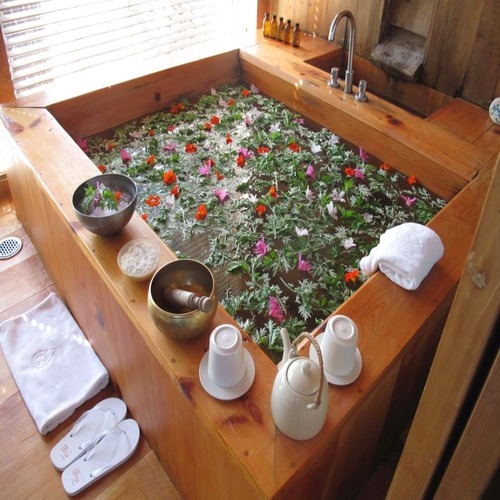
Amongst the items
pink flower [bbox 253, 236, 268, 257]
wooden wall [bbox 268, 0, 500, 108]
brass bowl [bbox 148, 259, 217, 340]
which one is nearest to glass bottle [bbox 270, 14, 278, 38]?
wooden wall [bbox 268, 0, 500, 108]

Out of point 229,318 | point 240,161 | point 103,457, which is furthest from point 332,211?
point 103,457

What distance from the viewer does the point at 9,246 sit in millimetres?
2523

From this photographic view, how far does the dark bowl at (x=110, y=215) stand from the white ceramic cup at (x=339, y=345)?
0.76 m

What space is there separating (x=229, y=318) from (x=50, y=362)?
3.29ft

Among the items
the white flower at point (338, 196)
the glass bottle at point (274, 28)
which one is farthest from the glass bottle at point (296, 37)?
the white flower at point (338, 196)

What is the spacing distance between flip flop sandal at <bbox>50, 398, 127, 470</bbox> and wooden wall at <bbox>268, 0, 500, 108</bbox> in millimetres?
2053

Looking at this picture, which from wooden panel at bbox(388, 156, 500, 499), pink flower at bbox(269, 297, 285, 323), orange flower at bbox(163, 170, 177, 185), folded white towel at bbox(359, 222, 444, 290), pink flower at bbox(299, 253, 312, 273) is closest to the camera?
wooden panel at bbox(388, 156, 500, 499)

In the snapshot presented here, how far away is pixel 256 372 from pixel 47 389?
1.07 metres

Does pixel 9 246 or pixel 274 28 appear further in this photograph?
pixel 274 28

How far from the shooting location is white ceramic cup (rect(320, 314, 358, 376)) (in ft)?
3.89

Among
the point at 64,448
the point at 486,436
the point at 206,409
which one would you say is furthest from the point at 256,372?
the point at 64,448

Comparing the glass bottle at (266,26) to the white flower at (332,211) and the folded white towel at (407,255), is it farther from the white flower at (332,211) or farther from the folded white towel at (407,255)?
the folded white towel at (407,255)

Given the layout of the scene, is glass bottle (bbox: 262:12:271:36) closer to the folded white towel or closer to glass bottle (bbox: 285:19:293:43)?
glass bottle (bbox: 285:19:293:43)

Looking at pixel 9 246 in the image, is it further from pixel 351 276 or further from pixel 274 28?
pixel 274 28
